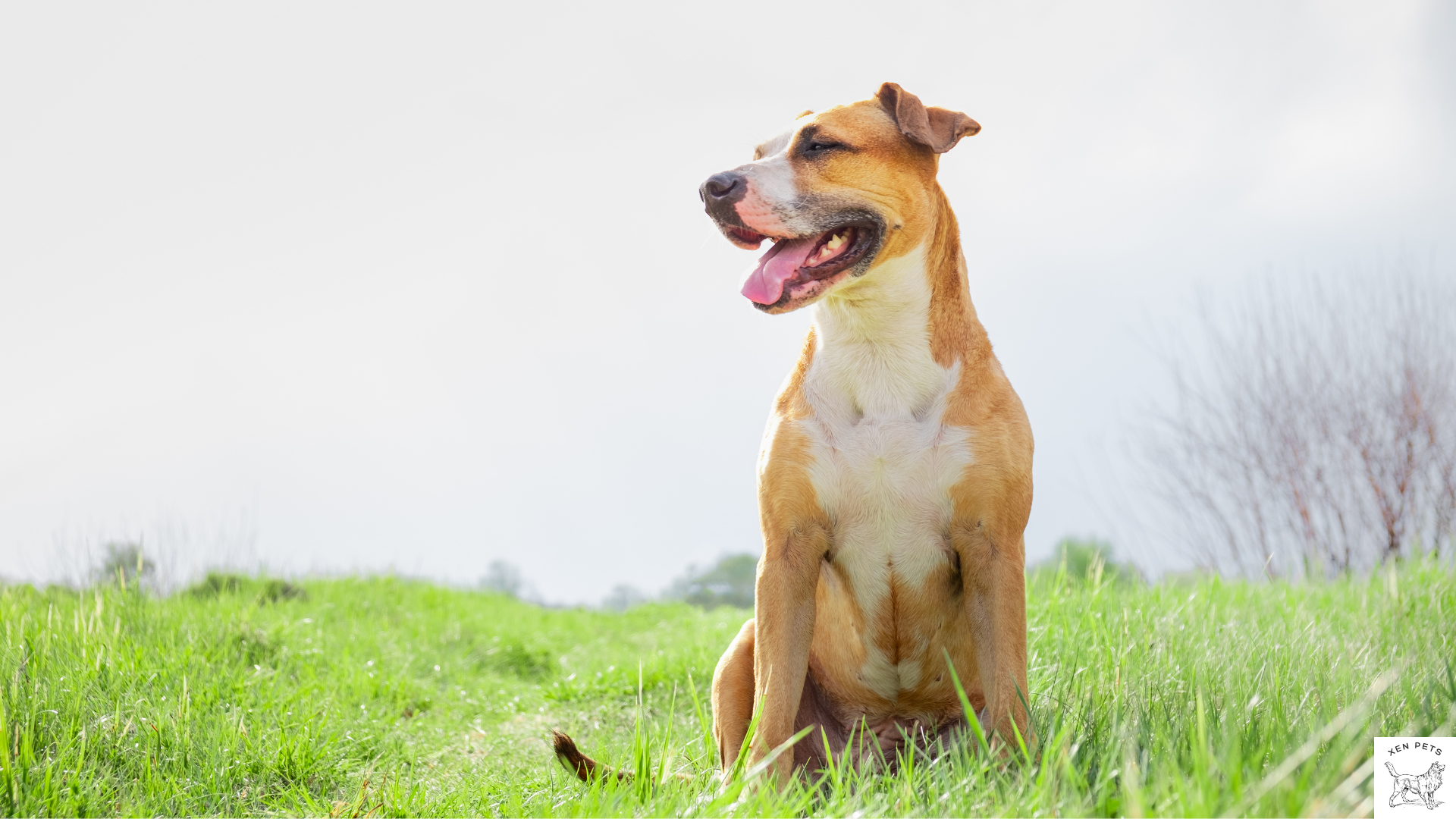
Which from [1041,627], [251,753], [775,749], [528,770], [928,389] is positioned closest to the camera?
[775,749]

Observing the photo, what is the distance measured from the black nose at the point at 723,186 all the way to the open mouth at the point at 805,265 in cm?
18

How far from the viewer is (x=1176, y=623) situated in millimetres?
4871

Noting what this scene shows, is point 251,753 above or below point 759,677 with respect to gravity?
below

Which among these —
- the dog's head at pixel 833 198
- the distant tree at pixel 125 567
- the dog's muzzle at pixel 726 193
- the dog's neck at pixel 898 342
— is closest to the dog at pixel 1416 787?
the dog's neck at pixel 898 342

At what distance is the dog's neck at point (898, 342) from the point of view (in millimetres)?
3131

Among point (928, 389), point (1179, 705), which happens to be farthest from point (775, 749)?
point (1179, 705)

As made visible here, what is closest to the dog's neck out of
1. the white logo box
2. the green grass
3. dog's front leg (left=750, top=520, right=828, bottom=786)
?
dog's front leg (left=750, top=520, right=828, bottom=786)

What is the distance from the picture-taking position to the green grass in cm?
249

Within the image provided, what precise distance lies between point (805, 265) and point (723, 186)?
14.6 inches

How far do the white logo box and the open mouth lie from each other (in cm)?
195

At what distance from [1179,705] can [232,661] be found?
4497 millimetres

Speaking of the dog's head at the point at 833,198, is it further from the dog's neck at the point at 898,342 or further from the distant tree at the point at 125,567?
the distant tree at the point at 125,567

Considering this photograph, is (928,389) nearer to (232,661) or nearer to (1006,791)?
(1006,791)

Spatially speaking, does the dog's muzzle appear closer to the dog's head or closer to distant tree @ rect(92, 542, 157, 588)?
the dog's head
